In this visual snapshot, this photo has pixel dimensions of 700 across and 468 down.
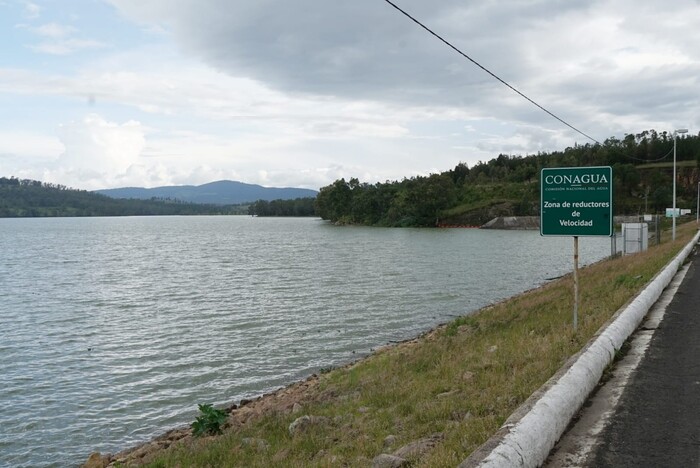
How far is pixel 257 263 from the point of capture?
5338cm

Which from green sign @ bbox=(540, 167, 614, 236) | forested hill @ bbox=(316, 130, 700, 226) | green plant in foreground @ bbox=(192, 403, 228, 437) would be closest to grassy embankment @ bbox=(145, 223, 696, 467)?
green plant in foreground @ bbox=(192, 403, 228, 437)

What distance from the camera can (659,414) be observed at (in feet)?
20.4

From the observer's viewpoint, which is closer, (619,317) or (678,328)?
(619,317)

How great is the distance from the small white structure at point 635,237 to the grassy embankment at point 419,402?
23.3 metres

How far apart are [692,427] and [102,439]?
468 inches

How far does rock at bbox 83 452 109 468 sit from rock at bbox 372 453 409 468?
7306mm

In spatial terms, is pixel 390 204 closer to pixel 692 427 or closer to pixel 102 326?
pixel 102 326

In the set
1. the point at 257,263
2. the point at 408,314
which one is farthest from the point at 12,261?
the point at 408,314

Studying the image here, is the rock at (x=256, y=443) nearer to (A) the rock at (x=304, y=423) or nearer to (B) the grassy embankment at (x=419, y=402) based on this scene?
(B) the grassy embankment at (x=419, y=402)

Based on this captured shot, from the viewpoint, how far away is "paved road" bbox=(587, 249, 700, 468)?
513cm

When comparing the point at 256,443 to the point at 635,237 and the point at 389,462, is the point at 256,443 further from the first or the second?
the point at 635,237

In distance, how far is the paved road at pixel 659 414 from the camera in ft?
16.8

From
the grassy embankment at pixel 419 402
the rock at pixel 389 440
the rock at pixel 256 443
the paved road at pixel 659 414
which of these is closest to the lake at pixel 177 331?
the grassy embankment at pixel 419 402

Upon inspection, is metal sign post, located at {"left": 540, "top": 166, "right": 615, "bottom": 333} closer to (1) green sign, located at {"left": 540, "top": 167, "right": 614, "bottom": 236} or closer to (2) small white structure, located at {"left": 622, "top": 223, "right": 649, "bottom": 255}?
(1) green sign, located at {"left": 540, "top": 167, "right": 614, "bottom": 236}
